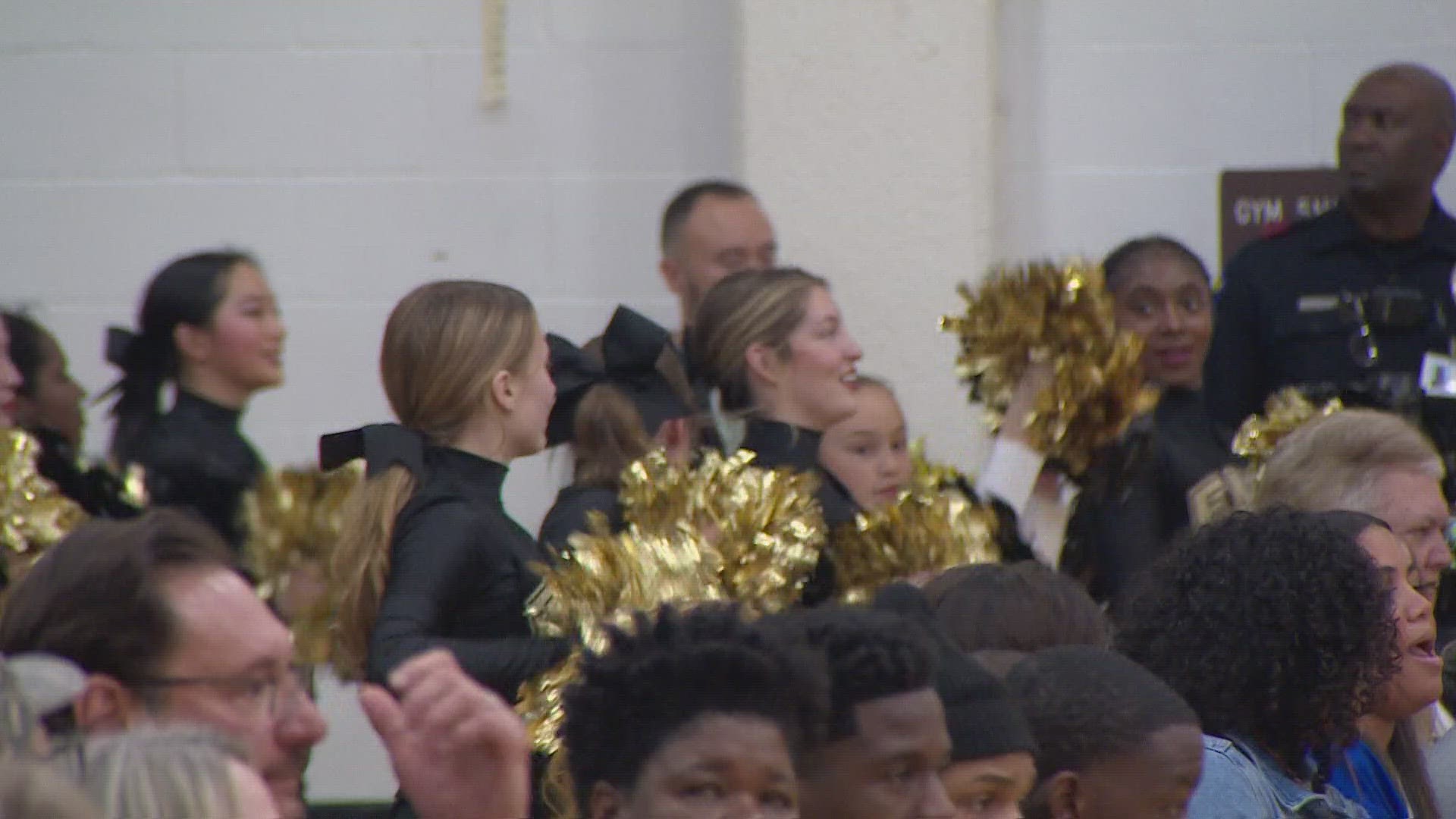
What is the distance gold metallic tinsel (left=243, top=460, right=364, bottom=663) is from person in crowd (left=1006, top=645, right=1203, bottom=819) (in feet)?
8.06

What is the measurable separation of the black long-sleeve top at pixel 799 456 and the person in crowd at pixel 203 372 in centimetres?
132

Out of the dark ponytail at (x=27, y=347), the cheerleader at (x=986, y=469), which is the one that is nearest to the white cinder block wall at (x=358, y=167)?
the dark ponytail at (x=27, y=347)

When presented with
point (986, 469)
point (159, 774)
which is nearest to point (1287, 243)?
point (986, 469)

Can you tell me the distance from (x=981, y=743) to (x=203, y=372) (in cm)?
294

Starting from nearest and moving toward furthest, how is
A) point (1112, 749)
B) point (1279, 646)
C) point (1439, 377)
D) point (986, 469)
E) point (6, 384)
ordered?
point (1112, 749), point (1279, 646), point (986, 469), point (6, 384), point (1439, 377)

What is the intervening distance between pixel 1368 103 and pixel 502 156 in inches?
82.9

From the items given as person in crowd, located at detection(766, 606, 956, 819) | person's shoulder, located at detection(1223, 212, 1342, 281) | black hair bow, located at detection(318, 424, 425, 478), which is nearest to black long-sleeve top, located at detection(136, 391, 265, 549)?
black hair bow, located at detection(318, 424, 425, 478)

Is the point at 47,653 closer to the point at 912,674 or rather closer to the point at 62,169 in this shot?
the point at 912,674

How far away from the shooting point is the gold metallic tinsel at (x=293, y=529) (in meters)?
A: 5.08

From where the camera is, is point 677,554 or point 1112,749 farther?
point 677,554

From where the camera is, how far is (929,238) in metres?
5.68

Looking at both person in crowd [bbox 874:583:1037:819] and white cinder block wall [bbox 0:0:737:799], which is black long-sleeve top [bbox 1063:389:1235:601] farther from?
person in crowd [bbox 874:583:1037:819]

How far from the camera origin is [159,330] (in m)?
5.28

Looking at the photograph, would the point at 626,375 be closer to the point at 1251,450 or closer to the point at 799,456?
the point at 799,456
